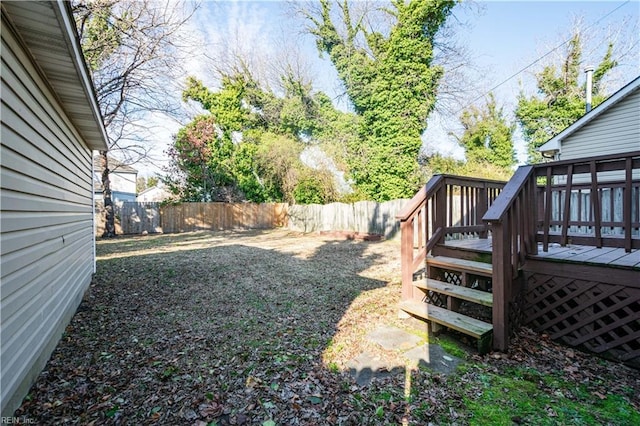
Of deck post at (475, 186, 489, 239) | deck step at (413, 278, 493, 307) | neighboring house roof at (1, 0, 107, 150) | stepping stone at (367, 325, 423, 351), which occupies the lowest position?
→ stepping stone at (367, 325, 423, 351)

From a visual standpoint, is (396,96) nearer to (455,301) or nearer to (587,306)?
(455,301)

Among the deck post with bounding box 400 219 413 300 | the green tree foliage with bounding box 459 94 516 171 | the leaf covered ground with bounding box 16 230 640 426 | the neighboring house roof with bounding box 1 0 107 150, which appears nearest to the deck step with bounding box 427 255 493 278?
the deck post with bounding box 400 219 413 300

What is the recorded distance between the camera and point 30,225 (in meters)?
2.44

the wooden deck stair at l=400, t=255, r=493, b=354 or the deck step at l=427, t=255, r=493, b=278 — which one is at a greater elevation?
the deck step at l=427, t=255, r=493, b=278

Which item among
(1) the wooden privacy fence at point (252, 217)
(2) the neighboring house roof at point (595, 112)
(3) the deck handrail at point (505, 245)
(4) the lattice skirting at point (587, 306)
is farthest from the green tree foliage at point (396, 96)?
(4) the lattice skirting at point (587, 306)

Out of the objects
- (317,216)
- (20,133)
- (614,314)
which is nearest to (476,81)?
(317,216)

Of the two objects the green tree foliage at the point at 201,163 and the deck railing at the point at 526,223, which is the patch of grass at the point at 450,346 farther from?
the green tree foliage at the point at 201,163

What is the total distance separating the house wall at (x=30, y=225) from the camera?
1.99 metres

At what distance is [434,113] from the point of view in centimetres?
1514

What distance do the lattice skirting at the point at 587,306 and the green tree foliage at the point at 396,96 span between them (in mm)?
11134

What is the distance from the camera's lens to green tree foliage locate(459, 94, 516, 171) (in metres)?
19.0

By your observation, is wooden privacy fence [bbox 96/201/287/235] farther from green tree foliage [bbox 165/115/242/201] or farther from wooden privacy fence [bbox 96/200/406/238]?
green tree foliage [bbox 165/115/242/201]

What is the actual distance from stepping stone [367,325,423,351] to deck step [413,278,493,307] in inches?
22.1

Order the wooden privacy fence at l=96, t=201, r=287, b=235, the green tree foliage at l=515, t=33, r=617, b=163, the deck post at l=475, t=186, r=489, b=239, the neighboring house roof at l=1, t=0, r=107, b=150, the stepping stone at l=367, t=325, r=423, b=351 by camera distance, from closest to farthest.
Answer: the neighboring house roof at l=1, t=0, r=107, b=150 < the stepping stone at l=367, t=325, r=423, b=351 < the deck post at l=475, t=186, r=489, b=239 < the wooden privacy fence at l=96, t=201, r=287, b=235 < the green tree foliage at l=515, t=33, r=617, b=163
